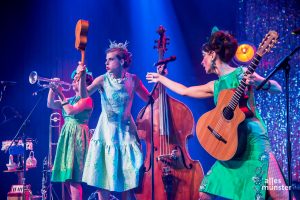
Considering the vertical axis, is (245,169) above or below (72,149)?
below

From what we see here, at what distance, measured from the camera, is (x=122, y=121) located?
14.7ft

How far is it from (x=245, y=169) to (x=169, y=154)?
3.26 feet

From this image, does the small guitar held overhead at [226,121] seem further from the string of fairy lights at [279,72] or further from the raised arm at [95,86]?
the string of fairy lights at [279,72]

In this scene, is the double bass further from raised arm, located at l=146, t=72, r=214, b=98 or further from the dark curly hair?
the dark curly hair

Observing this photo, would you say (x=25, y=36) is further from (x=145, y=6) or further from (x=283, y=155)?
(x=283, y=155)

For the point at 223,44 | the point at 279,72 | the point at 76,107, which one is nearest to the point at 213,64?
the point at 223,44

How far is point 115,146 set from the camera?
4402 mm

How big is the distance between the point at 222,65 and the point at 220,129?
609 millimetres

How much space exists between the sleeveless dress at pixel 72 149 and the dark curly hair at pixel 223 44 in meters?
2.43

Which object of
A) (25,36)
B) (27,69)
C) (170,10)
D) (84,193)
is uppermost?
(170,10)

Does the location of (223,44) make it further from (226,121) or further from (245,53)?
(245,53)

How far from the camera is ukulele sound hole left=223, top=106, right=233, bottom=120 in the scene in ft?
11.2

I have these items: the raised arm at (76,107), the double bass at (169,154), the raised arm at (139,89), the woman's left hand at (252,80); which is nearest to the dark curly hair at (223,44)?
the woman's left hand at (252,80)

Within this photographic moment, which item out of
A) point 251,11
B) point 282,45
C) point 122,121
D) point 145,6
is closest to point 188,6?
point 145,6
